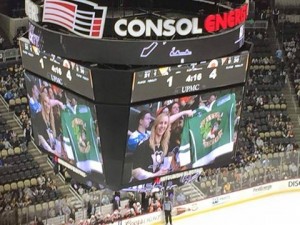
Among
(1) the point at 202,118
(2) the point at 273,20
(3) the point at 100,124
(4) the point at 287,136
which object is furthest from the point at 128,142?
(2) the point at 273,20

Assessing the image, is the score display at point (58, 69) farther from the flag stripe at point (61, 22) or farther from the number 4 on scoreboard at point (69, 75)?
the flag stripe at point (61, 22)

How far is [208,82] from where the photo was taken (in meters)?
13.4

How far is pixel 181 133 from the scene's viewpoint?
44.2 ft

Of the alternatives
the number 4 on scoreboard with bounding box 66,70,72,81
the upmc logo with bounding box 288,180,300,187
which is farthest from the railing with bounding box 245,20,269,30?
the number 4 on scoreboard with bounding box 66,70,72,81

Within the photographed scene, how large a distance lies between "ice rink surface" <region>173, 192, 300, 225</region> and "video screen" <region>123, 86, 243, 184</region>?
4.65 m

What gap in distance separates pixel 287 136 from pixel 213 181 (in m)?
4.50

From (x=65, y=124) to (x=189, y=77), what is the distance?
2.47 meters

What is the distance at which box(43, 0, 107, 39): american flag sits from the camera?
41.8 feet

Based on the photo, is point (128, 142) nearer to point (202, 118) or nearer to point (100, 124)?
point (100, 124)

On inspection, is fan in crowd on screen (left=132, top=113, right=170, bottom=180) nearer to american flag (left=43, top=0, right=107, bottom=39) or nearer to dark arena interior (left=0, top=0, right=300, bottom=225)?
dark arena interior (left=0, top=0, right=300, bottom=225)

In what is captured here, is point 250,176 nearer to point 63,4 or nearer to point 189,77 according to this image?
point 189,77

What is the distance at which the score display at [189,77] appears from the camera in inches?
496

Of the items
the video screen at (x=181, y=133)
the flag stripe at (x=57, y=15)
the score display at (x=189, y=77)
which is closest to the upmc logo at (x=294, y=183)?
the video screen at (x=181, y=133)

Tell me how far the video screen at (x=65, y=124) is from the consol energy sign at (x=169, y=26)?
4.80 ft
